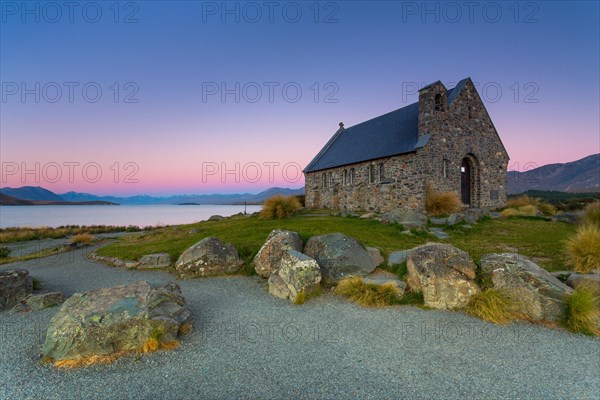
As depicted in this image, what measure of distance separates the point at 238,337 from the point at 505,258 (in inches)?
247

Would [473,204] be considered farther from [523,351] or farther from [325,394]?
[325,394]

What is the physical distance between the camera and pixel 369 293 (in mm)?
6785

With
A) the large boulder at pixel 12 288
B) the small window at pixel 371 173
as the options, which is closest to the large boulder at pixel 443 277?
the large boulder at pixel 12 288

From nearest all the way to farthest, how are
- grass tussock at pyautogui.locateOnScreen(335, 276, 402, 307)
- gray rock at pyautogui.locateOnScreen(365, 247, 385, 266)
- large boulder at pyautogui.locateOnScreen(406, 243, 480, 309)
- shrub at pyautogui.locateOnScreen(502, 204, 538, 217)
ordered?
large boulder at pyautogui.locateOnScreen(406, 243, 480, 309), grass tussock at pyautogui.locateOnScreen(335, 276, 402, 307), gray rock at pyautogui.locateOnScreen(365, 247, 385, 266), shrub at pyautogui.locateOnScreen(502, 204, 538, 217)

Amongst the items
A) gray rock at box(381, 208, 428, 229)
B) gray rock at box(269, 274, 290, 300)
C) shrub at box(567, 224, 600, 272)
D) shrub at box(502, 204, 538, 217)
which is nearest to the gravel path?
gray rock at box(269, 274, 290, 300)

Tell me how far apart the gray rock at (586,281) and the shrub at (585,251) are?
1.00 meters

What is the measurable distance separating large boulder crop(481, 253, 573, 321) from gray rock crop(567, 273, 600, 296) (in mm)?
421

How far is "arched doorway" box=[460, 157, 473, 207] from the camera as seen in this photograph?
22.4m

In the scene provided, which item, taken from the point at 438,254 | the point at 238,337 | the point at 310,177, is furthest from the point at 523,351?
the point at 310,177

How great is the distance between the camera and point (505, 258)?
6777 mm

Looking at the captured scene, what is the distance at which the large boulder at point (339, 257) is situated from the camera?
26.1 ft

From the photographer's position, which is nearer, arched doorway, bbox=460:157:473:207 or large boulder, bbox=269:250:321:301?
large boulder, bbox=269:250:321:301

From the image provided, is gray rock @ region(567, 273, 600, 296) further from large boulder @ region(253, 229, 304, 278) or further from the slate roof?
the slate roof

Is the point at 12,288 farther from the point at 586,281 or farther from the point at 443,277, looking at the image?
the point at 586,281
